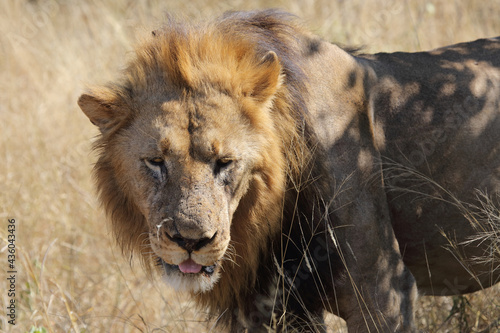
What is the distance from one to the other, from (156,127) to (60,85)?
472 centimetres

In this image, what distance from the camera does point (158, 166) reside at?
273cm

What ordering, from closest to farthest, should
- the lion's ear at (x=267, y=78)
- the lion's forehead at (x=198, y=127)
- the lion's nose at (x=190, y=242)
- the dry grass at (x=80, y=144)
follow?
the lion's nose at (x=190, y=242), the lion's forehead at (x=198, y=127), the lion's ear at (x=267, y=78), the dry grass at (x=80, y=144)

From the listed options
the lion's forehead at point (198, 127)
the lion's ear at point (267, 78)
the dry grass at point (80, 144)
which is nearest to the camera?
the lion's forehead at point (198, 127)

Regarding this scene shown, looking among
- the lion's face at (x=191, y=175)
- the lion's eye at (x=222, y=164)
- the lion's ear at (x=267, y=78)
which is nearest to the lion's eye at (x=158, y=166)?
the lion's face at (x=191, y=175)

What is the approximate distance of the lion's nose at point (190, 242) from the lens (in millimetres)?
2564

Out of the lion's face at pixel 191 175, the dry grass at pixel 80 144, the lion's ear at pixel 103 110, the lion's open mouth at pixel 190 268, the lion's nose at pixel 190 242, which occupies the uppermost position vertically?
the lion's ear at pixel 103 110

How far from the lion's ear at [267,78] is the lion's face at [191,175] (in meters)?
0.12

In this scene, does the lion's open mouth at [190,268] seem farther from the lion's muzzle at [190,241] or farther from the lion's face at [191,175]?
the lion's muzzle at [190,241]

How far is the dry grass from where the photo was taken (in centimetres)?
413

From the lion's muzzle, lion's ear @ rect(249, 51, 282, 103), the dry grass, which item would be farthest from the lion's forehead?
the dry grass

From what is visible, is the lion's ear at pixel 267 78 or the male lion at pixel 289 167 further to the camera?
the lion's ear at pixel 267 78

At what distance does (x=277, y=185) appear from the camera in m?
2.90

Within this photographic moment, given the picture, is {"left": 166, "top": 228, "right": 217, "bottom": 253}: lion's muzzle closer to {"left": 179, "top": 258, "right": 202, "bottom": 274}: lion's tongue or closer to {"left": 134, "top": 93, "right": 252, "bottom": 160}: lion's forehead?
{"left": 179, "top": 258, "right": 202, "bottom": 274}: lion's tongue

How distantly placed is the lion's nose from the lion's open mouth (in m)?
0.12
